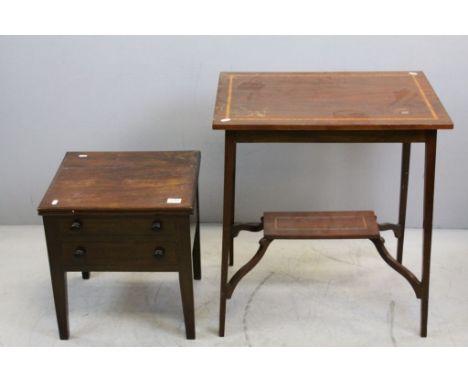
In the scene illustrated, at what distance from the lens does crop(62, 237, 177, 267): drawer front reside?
10.1 feet

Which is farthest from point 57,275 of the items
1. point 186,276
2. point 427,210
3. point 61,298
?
point 427,210

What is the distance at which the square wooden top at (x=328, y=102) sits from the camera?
9.30ft

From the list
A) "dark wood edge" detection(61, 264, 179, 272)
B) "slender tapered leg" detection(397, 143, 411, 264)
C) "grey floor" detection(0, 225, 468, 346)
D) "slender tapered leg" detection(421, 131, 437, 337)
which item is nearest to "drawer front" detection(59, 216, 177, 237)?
"dark wood edge" detection(61, 264, 179, 272)

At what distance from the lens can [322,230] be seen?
3.27 metres

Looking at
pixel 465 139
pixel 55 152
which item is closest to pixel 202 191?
pixel 55 152

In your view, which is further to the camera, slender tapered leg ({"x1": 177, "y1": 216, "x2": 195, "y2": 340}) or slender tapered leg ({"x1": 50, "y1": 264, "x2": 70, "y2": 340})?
slender tapered leg ({"x1": 50, "y1": 264, "x2": 70, "y2": 340})

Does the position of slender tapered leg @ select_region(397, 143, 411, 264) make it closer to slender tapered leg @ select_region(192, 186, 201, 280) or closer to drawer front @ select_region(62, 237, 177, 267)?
slender tapered leg @ select_region(192, 186, 201, 280)

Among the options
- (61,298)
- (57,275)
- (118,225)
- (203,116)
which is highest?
(203,116)

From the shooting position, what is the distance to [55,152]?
4.00m

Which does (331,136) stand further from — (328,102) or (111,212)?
(111,212)

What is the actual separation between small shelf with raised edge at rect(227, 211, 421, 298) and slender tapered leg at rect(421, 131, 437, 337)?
0.05 metres

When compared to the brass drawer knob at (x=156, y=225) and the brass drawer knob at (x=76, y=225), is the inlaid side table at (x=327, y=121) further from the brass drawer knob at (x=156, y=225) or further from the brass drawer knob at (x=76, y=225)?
the brass drawer knob at (x=76, y=225)

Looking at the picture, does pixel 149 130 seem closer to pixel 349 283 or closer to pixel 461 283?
pixel 349 283

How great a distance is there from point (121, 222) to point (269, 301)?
2.83ft
